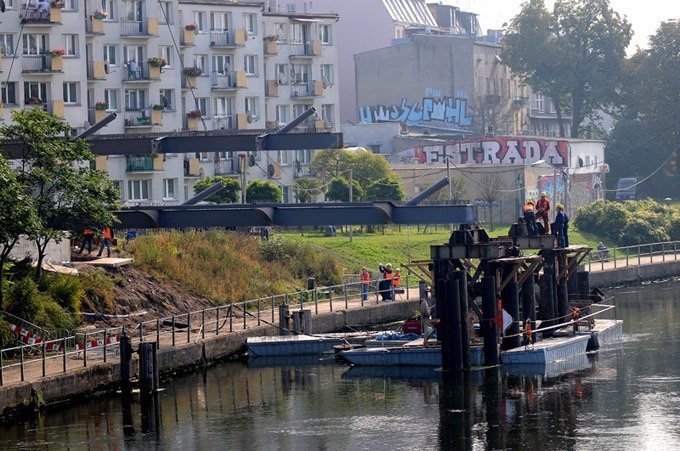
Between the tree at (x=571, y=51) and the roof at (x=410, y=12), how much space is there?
41.5ft

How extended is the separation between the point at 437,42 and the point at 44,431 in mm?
97063

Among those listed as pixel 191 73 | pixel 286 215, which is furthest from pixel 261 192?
pixel 286 215

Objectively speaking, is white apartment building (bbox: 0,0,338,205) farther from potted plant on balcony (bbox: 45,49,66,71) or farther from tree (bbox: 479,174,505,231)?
tree (bbox: 479,174,505,231)

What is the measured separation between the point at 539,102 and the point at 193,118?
66517mm

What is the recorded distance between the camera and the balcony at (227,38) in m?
95.1

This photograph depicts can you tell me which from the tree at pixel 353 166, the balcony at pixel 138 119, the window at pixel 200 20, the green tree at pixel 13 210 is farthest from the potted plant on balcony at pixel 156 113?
the green tree at pixel 13 210

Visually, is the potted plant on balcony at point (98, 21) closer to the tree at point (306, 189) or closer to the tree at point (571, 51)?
the tree at point (306, 189)

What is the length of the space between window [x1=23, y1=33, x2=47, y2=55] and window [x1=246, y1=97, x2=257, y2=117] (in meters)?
18.5

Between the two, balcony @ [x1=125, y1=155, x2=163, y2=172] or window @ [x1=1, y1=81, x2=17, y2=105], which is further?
balcony @ [x1=125, y1=155, x2=163, y2=172]

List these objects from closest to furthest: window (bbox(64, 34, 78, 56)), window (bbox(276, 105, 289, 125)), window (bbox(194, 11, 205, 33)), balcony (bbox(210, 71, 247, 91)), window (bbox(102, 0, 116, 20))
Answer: window (bbox(64, 34, 78, 56)), window (bbox(102, 0, 116, 20)), window (bbox(194, 11, 205, 33)), balcony (bbox(210, 71, 247, 91)), window (bbox(276, 105, 289, 125))

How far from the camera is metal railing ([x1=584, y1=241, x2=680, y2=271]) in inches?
3361

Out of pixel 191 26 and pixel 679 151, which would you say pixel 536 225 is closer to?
pixel 191 26

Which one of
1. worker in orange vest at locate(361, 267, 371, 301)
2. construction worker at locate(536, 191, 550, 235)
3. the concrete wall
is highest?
construction worker at locate(536, 191, 550, 235)

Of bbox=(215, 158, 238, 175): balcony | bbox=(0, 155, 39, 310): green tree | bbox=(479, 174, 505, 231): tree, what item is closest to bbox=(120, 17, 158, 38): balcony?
bbox=(215, 158, 238, 175): balcony
